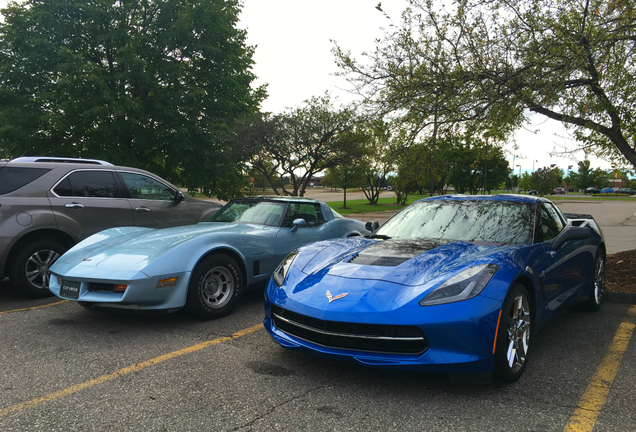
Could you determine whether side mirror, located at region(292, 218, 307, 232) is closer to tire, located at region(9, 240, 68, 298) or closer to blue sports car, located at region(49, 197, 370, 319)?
blue sports car, located at region(49, 197, 370, 319)

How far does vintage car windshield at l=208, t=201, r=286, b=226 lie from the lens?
5.96m

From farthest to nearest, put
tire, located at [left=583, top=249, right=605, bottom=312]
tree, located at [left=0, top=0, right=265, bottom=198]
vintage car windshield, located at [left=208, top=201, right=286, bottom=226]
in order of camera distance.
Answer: tree, located at [left=0, top=0, right=265, bottom=198], vintage car windshield, located at [left=208, top=201, right=286, bottom=226], tire, located at [left=583, top=249, right=605, bottom=312]

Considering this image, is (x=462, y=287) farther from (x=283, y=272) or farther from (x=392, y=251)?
(x=283, y=272)

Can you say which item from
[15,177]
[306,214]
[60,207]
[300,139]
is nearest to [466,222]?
[306,214]

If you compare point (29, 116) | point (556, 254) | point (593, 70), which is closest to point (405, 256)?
point (556, 254)

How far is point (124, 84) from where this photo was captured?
13.9 m

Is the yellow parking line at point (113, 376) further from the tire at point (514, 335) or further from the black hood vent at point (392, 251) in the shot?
the tire at point (514, 335)

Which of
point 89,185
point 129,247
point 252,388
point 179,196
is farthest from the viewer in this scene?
point 179,196

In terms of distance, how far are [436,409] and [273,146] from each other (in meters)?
13.1

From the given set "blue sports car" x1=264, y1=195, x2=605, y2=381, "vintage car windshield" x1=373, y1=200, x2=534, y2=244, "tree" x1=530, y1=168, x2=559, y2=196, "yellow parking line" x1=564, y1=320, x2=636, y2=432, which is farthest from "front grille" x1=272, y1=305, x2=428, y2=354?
"tree" x1=530, y1=168, x2=559, y2=196

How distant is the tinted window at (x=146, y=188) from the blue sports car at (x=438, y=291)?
13.2 ft

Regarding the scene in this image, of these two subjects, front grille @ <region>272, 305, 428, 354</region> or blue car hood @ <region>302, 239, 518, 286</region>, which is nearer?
front grille @ <region>272, 305, 428, 354</region>

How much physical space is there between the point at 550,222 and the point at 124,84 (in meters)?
13.3

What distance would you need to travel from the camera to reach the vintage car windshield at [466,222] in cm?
402
